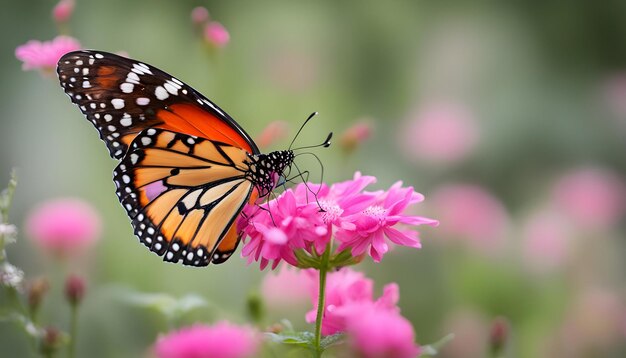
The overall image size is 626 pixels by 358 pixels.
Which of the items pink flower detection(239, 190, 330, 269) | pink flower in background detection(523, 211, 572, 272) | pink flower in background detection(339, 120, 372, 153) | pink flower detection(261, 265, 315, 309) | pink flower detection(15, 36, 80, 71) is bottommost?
pink flower detection(239, 190, 330, 269)

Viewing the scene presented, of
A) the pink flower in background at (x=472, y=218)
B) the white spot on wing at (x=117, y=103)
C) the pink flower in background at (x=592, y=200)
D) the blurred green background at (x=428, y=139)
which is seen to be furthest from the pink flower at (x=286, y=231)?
the pink flower in background at (x=592, y=200)

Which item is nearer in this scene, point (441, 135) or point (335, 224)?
point (335, 224)

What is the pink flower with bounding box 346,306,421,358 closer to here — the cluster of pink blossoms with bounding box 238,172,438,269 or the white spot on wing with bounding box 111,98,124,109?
the cluster of pink blossoms with bounding box 238,172,438,269

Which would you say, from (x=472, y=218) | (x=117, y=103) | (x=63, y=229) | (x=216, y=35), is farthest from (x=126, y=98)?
(x=472, y=218)

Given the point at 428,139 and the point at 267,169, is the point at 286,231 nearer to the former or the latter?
the point at 267,169

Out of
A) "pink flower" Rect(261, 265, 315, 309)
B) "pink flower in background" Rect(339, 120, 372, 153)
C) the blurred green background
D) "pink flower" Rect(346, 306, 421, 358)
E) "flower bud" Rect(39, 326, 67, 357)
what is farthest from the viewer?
the blurred green background

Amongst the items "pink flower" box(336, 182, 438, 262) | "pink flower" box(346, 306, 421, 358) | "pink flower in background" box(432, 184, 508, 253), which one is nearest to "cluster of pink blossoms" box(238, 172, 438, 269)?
"pink flower" box(336, 182, 438, 262)
